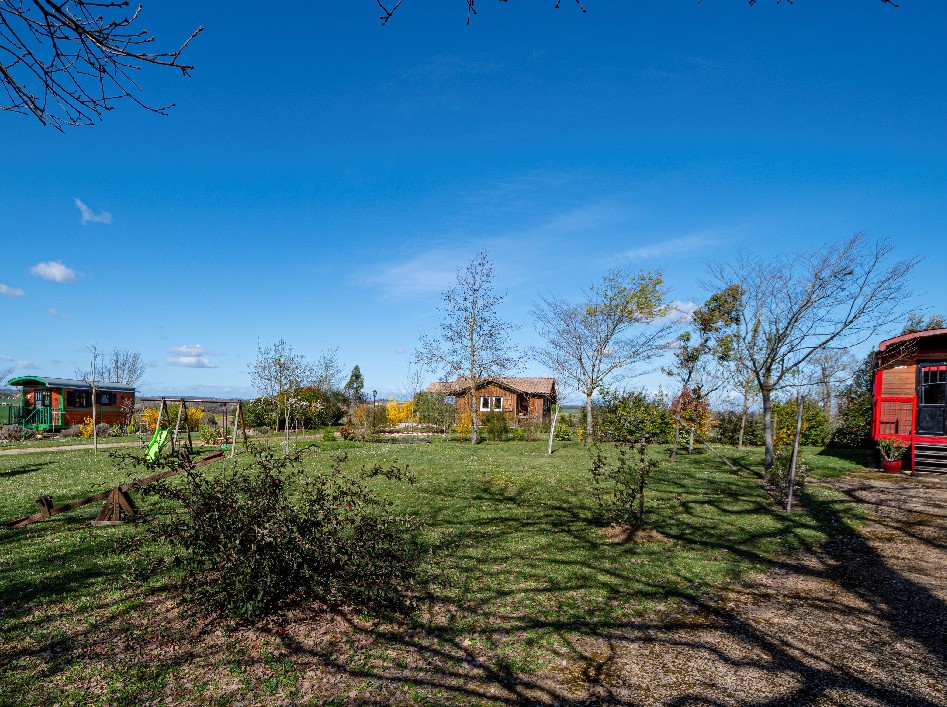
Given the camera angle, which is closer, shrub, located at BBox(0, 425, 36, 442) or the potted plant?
the potted plant

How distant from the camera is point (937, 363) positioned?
612 inches

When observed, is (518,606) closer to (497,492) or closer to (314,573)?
(314,573)

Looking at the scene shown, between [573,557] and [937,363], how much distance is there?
15812 millimetres

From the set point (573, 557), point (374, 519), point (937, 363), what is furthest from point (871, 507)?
point (374, 519)

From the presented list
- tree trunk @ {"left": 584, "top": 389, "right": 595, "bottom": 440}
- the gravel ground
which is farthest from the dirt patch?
tree trunk @ {"left": 584, "top": 389, "right": 595, "bottom": 440}

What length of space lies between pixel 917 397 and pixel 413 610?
18.1 meters

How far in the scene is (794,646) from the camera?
4.55 metres

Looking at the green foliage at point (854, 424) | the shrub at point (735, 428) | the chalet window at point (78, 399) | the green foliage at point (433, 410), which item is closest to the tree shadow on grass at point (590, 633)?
the green foliage at point (854, 424)

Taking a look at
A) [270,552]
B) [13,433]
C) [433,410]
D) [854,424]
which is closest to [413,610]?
[270,552]

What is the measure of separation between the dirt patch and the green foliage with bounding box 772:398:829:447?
1667cm

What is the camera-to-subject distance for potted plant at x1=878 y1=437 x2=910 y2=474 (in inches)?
576

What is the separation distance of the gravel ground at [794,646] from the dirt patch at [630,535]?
5.60 ft

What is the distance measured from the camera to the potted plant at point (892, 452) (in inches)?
576

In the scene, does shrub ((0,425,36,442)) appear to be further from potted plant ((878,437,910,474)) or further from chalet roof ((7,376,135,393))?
potted plant ((878,437,910,474))
